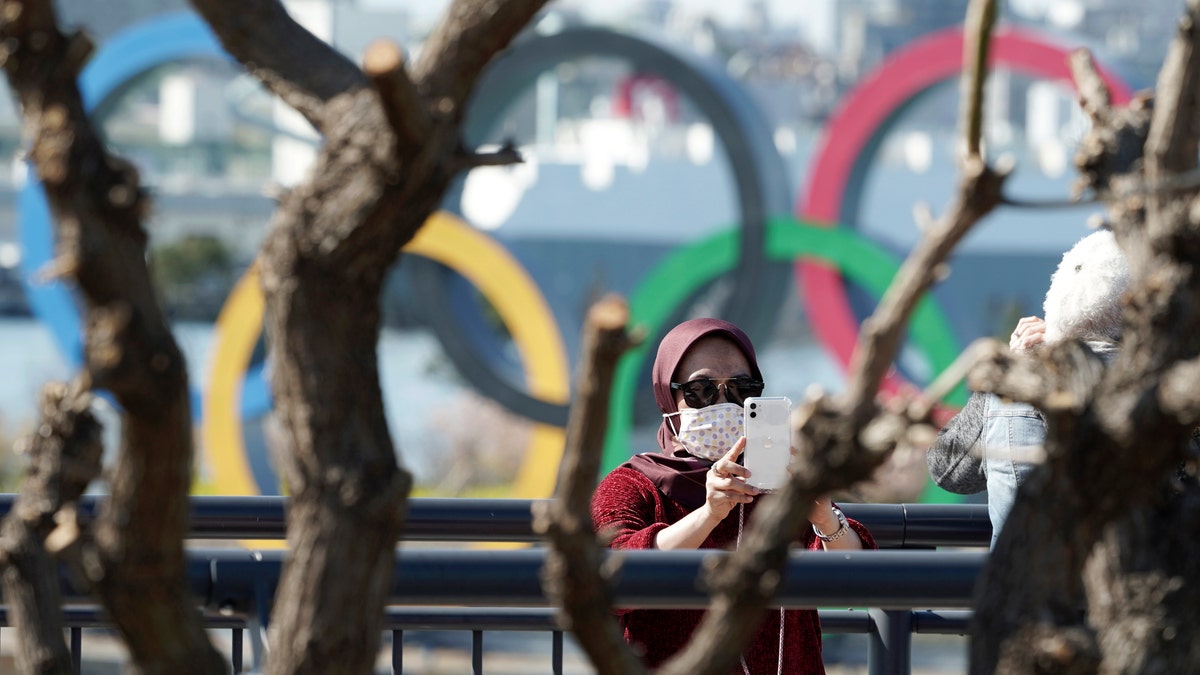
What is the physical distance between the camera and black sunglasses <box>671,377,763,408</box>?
97.4 inches

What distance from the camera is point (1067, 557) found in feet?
4.11

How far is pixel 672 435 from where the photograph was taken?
100.0 inches

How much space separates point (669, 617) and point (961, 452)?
2.20 feet

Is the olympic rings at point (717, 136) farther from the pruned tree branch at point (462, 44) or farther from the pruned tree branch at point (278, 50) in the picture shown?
the pruned tree branch at point (462, 44)

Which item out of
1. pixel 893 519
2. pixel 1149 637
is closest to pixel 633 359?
pixel 893 519

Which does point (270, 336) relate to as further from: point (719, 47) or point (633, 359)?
point (719, 47)

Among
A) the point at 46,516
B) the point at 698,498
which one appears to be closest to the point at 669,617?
the point at 698,498

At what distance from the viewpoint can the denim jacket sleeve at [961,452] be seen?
2.65 m

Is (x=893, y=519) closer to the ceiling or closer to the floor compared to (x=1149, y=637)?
closer to the ceiling

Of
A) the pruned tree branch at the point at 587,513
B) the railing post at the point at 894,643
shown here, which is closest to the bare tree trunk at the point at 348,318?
the pruned tree branch at the point at 587,513

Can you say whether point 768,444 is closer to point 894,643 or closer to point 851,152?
point 894,643

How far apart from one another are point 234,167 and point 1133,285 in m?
48.3

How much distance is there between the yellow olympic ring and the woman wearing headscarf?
31.4 ft

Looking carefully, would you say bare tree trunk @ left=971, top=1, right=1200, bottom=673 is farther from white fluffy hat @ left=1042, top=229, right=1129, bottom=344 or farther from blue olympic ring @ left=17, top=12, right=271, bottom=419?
blue olympic ring @ left=17, top=12, right=271, bottom=419
